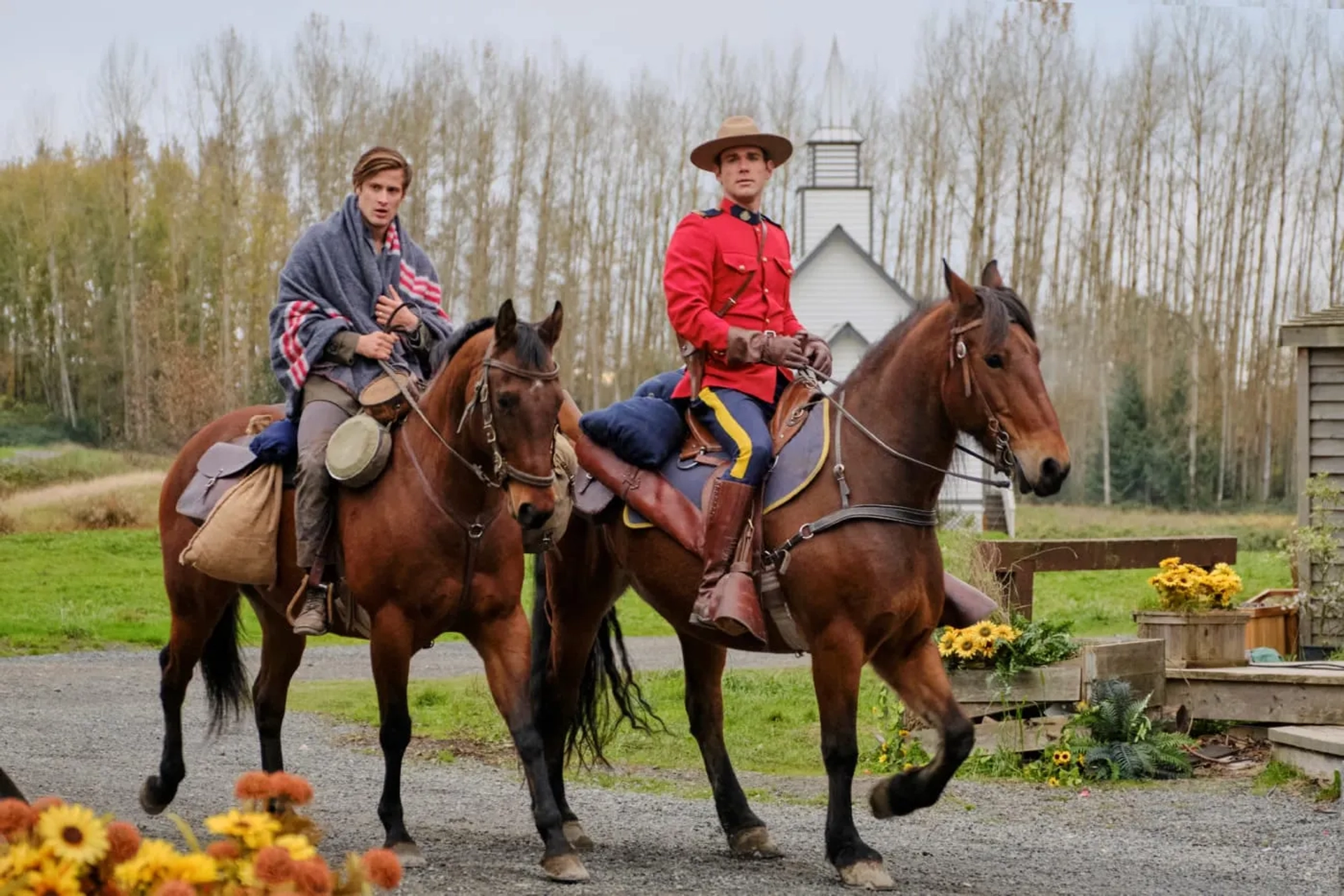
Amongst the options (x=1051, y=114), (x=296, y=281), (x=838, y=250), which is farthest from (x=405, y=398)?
(x=1051, y=114)

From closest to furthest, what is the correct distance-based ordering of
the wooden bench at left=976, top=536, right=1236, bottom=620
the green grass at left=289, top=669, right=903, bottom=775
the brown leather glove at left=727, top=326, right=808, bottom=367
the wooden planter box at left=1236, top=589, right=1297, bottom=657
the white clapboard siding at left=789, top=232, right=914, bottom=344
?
the brown leather glove at left=727, top=326, right=808, bottom=367 < the green grass at left=289, top=669, right=903, bottom=775 < the wooden bench at left=976, top=536, right=1236, bottom=620 < the wooden planter box at left=1236, top=589, right=1297, bottom=657 < the white clapboard siding at left=789, top=232, right=914, bottom=344

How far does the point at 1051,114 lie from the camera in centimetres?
3662

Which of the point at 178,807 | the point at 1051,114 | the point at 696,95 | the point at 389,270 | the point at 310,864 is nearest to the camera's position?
the point at 310,864

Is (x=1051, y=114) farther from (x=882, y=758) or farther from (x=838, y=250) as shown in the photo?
(x=882, y=758)

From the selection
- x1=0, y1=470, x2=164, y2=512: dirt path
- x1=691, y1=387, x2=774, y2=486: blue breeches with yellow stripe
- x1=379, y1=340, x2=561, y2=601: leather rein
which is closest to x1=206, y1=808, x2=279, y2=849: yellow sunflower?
x1=379, y1=340, x2=561, y2=601: leather rein

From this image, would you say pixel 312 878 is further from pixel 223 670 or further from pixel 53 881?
pixel 223 670

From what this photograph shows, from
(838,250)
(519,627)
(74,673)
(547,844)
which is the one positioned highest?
(838,250)

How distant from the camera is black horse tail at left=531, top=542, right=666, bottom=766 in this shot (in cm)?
707

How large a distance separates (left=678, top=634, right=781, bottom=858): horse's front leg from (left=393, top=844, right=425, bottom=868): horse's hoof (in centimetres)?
135

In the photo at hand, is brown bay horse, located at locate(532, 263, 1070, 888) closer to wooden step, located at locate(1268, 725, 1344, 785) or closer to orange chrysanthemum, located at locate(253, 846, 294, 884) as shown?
orange chrysanthemum, located at locate(253, 846, 294, 884)

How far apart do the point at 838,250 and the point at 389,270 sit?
24.4 meters

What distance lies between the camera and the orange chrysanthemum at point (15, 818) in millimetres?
2758

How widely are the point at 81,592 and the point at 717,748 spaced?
12.5 m

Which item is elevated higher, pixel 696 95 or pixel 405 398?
pixel 696 95
